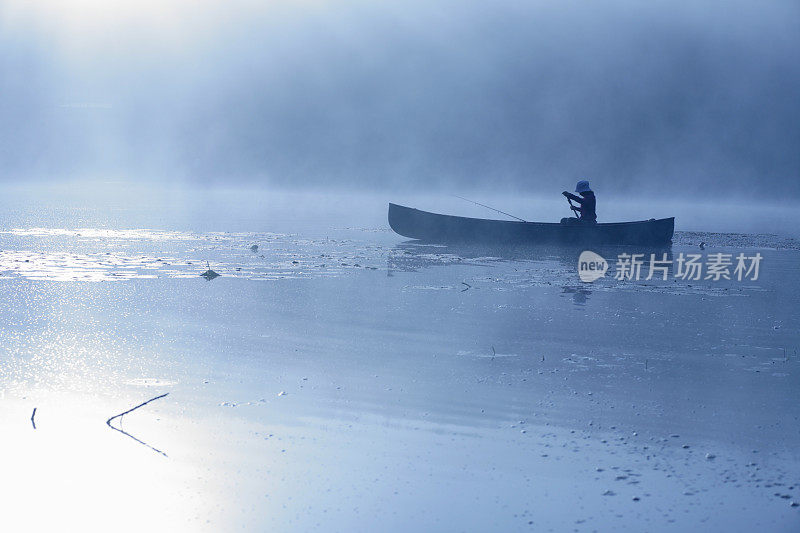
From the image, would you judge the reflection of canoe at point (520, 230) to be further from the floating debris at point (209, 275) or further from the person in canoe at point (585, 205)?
the floating debris at point (209, 275)

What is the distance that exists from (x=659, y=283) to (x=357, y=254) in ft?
24.4

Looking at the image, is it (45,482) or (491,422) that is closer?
(45,482)

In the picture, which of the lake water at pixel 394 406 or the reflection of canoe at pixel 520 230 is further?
the reflection of canoe at pixel 520 230

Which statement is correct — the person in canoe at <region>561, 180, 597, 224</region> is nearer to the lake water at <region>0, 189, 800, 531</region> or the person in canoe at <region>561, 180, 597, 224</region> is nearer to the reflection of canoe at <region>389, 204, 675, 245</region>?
the reflection of canoe at <region>389, 204, 675, 245</region>

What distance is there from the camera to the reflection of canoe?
80.0 feet

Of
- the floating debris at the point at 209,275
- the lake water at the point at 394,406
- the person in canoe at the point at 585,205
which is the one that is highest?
the person in canoe at the point at 585,205

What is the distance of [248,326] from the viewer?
1100 centimetres

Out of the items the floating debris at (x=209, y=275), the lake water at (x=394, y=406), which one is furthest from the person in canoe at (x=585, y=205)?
the floating debris at (x=209, y=275)

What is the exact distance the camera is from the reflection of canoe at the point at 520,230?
24.4 m

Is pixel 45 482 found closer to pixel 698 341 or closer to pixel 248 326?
Result: pixel 248 326

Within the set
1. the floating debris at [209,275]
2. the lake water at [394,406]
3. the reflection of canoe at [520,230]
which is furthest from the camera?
the reflection of canoe at [520,230]

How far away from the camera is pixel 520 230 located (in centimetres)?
2436

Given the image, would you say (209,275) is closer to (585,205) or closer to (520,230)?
(520,230)

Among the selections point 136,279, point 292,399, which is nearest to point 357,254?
point 136,279
